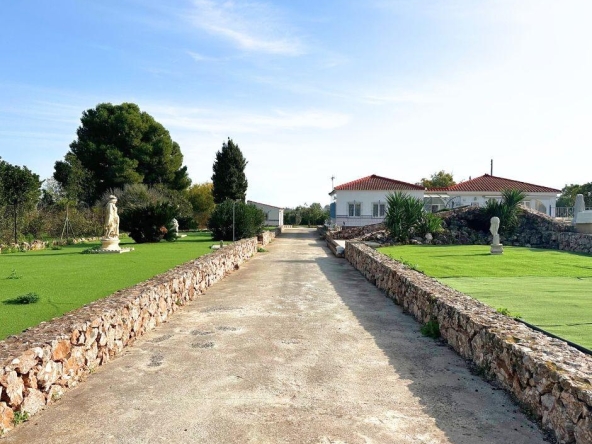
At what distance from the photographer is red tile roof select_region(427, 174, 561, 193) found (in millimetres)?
41500

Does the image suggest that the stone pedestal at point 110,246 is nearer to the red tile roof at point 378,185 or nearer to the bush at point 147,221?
the bush at point 147,221

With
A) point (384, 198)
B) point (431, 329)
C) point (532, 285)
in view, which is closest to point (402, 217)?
point (384, 198)

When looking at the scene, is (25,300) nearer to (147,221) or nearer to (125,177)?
(147,221)

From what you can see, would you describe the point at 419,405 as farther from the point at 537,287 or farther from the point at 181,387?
the point at 537,287

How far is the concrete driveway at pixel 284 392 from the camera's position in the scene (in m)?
4.11

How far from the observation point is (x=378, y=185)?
41781 mm

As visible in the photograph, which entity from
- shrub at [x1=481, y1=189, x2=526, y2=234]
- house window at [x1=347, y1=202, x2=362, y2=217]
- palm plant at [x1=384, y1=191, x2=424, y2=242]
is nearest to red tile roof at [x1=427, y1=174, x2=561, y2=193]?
house window at [x1=347, y1=202, x2=362, y2=217]

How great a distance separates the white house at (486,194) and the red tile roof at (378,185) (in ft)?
7.04

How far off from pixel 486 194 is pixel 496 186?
204 centimetres

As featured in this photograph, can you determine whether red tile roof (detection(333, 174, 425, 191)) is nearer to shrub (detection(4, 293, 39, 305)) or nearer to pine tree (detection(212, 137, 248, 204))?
pine tree (detection(212, 137, 248, 204))

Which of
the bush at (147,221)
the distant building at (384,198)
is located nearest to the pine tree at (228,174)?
the distant building at (384,198)

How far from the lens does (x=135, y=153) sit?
48.1m

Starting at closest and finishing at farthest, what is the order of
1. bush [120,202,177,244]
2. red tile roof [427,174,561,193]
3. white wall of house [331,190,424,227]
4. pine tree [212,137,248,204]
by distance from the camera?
bush [120,202,177,244] < white wall of house [331,190,424,227] < red tile roof [427,174,561,193] < pine tree [212,137,248,204]

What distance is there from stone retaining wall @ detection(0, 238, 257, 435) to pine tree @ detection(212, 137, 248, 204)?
158 feet
